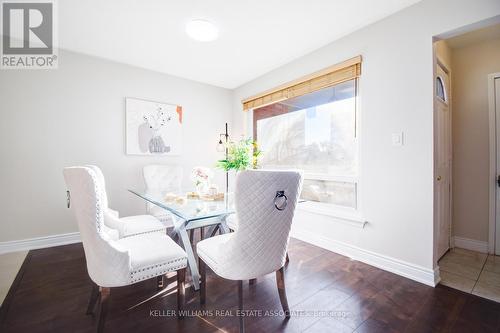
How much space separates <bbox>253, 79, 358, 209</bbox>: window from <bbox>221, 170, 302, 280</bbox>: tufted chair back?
1.51m

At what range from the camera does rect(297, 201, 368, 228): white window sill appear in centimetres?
235

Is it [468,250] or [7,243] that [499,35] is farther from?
[7,243]

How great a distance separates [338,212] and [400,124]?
3.69 ft

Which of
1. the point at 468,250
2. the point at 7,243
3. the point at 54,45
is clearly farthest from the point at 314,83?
the point at 7,243

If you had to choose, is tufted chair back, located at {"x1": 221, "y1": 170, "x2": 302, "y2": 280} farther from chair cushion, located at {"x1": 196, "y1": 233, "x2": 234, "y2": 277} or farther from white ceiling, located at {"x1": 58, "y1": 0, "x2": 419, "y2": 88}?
white ceiling, located at {"x1": 58, "y1": 0, "x2": 419, "y2": 88}

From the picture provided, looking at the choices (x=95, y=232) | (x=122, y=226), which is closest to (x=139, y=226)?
(x=122, y=226)

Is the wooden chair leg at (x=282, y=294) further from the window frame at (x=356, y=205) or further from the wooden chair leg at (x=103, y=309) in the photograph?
the window frame at (x=356, y=205)

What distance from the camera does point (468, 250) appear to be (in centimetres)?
257

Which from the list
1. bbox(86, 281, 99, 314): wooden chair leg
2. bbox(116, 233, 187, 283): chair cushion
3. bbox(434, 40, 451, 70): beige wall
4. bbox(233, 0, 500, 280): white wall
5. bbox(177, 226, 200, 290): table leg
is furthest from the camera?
bbox(434, 40, 451, 70): beige wall

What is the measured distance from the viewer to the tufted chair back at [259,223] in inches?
46.1

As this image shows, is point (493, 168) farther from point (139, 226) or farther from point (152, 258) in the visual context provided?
point (139, 226)

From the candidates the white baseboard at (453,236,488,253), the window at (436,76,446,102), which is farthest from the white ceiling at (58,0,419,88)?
the white baseboard at (453,236,488,253)

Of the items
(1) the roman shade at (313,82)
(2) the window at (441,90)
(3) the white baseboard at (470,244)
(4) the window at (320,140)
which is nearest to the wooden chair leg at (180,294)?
(4) the window at (320,140)

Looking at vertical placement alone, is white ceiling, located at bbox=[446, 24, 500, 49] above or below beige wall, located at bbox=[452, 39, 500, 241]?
above
